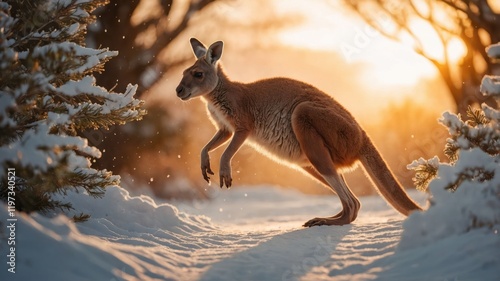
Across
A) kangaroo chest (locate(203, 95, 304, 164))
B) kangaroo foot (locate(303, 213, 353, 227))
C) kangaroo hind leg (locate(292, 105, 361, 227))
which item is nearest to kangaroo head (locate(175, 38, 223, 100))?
kangaroo chest (locate(203, 95, 304, 164))

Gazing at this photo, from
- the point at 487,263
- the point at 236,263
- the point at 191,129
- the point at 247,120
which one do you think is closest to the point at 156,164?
the point at 191,129

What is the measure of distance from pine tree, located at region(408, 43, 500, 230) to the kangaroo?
1.12 meters

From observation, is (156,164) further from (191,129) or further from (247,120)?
(247,120)

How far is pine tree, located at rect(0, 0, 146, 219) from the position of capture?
3.99m

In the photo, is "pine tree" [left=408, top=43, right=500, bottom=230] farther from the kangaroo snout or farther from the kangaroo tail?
the kangaroo snout

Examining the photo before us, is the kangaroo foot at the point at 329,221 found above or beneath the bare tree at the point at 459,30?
beneath

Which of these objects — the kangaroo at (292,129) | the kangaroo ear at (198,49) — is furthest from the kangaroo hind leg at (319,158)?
the kangaroo ear at (198,49)

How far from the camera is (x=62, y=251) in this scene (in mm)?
3705

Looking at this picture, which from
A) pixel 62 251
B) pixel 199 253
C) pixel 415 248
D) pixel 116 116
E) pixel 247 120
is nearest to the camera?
pixel 62 251

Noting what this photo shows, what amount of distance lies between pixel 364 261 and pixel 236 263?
98 centimetres

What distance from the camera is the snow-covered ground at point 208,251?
3.69 meters

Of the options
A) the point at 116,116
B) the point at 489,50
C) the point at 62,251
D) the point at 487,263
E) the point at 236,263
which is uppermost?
the point at 116,116

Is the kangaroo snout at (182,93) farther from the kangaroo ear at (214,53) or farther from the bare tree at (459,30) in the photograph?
the bare tree at (459,30)

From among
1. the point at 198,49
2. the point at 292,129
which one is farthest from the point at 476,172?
the point at 198,49
